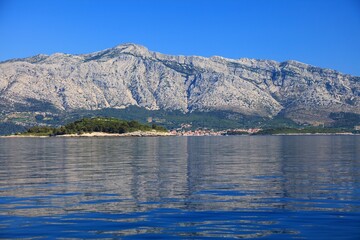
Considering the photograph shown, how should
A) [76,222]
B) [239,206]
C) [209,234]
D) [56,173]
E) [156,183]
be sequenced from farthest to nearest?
[56,173], [156,183], [239,206], [76,222], [209,234]

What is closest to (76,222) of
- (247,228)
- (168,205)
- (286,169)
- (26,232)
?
(26,232)

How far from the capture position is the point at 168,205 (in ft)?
98.8

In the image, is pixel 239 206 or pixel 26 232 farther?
pixel 239 206

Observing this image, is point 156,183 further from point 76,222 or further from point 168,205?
point 76,222

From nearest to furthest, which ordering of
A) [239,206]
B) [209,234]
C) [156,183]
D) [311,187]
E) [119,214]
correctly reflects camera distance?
1. [209,234]
2. [119,214]
3. [239,206]
4. [311,187]
5. [156,183]

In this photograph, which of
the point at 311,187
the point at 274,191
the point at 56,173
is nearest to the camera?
the point at 274,191

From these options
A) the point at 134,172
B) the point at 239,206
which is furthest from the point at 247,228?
the point at 134,172

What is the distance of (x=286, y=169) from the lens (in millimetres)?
53906

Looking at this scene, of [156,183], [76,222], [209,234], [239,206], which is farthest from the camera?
[156,183]

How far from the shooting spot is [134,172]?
5075cm

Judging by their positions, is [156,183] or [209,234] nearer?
[209,234]

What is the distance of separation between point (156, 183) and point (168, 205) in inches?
433

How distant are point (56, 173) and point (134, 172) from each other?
8047 mm

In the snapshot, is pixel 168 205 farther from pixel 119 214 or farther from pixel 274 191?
pixel 274 191
